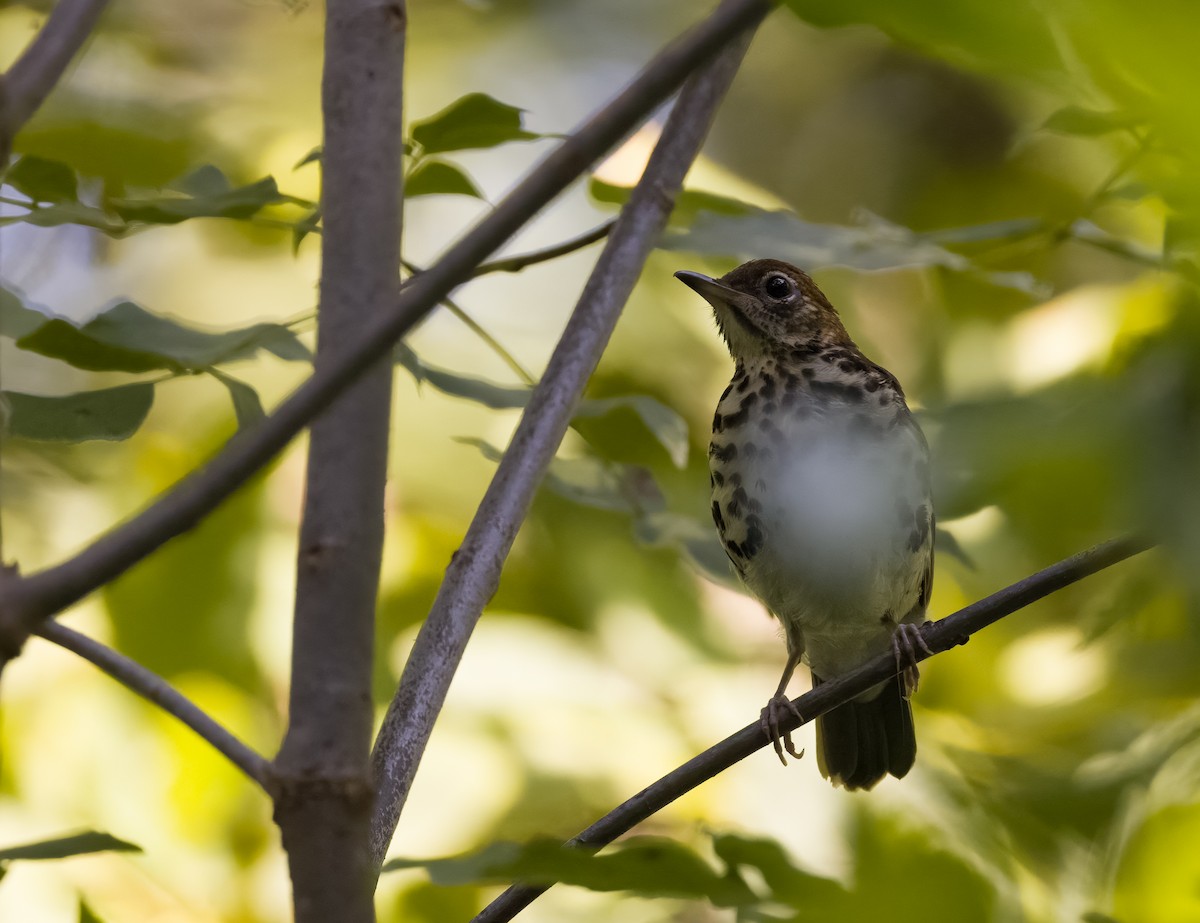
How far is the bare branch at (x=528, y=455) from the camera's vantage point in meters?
0.99

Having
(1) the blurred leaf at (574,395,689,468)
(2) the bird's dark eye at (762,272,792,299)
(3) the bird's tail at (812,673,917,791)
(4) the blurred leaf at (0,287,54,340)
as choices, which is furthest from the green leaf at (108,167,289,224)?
(3) the bird's tail at (812,673,917,791)

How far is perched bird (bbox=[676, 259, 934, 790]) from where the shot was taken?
1844 mm

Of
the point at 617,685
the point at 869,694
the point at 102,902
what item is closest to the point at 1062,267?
the point at 869,694

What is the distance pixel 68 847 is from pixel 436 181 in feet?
2.40

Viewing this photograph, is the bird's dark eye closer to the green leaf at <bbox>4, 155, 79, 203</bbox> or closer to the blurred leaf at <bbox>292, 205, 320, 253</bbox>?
the blurred leaf at <bbox>292, 205, 320, 253</bbox>

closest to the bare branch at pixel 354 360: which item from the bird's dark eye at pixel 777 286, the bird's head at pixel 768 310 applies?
the bird's head at pixel 768 310

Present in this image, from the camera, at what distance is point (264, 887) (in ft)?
6.17

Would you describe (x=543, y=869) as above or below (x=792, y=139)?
below

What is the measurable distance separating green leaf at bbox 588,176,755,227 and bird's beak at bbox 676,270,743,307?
0.61 metres

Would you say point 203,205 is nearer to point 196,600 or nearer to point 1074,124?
point 1074,124

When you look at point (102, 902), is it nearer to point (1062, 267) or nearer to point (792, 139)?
point (1062, 267)

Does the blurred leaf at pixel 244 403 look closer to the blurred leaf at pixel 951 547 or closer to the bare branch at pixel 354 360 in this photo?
the bare branch at pixel 354 360

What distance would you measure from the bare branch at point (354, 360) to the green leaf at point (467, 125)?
600 millimetres

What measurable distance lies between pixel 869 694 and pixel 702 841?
42 cm
